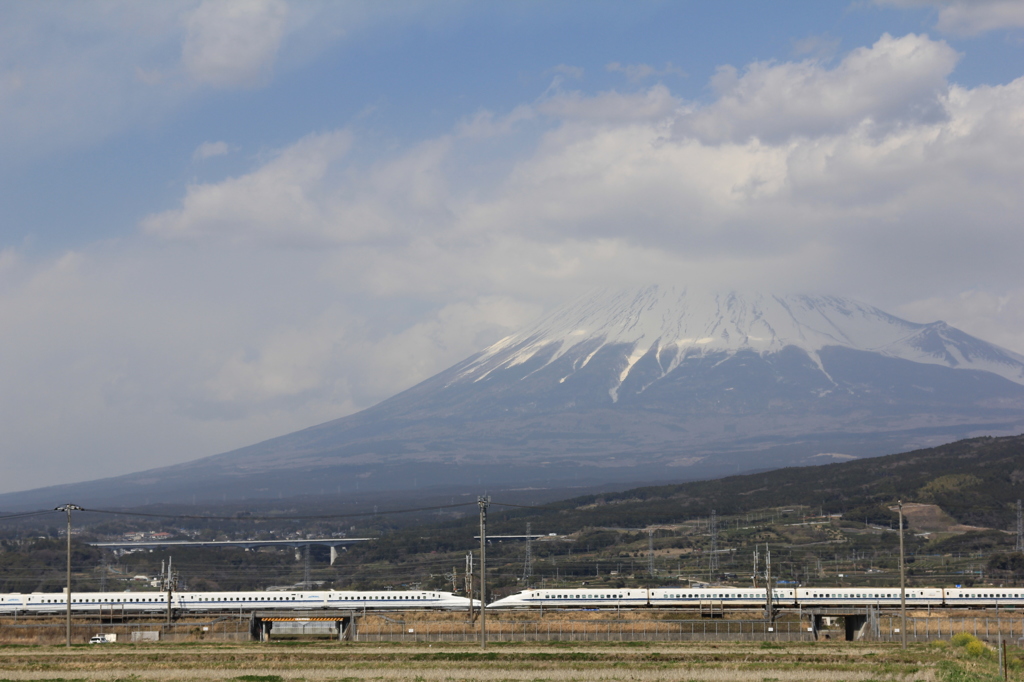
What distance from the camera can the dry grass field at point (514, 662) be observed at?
50094 mm

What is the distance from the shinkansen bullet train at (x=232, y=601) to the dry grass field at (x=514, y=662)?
118 ft

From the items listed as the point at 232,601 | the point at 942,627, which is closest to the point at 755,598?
the point at 942,627

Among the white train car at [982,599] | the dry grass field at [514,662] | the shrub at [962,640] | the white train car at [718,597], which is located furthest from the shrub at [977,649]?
the white train car at [982,599]

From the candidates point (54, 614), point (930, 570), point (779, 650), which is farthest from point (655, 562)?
point (779, 650)

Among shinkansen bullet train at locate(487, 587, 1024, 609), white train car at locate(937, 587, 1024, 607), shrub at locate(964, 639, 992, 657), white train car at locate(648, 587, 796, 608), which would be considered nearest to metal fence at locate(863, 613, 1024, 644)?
shrub at locate(964, 639, 992, 657)

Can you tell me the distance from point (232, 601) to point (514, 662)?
2143 inches

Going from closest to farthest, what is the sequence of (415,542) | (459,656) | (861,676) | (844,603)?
(861,676), (459,656), (844,603), (415,542)

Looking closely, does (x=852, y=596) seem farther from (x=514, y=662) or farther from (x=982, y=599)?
(x=514, y=662)

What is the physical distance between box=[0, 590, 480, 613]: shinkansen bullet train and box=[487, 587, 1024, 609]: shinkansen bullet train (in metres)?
6.26

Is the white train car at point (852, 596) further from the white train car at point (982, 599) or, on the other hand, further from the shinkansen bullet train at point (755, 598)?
the white train car at point (982, 599)

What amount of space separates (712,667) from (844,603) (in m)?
49.0

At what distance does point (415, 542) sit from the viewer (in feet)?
600

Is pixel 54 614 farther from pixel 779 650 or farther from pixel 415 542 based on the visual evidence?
pixel 415 542

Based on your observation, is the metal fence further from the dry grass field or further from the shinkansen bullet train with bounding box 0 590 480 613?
the shinkansen bullet train with bounding box 0 590 480 613
